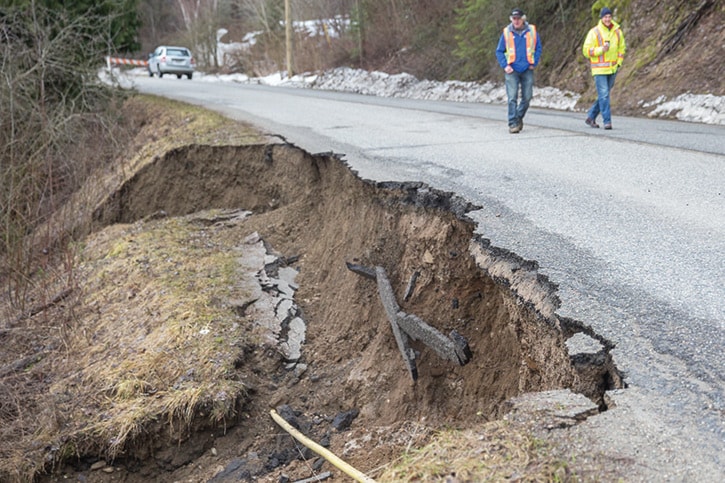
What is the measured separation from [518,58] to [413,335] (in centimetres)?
579

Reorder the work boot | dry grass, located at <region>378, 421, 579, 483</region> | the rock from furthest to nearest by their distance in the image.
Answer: the work boot < the rock < dry grass, located at <region>378, 421, 579, 483</region>

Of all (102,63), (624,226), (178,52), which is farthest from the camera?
(178,52)

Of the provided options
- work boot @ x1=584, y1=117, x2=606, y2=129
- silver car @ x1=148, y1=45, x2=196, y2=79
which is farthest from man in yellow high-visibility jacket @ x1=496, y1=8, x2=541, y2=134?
silver car @ x1=148, y1=45, x2=196, y2=79

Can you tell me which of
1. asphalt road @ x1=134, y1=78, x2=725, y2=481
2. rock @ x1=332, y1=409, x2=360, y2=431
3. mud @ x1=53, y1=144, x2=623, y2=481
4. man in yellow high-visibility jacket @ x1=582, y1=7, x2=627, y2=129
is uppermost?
man in yellow high-visibility jacket @ x1=582, y1=7, x2=627, y2=129

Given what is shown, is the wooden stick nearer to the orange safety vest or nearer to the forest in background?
the forest in background

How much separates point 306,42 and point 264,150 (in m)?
22.3

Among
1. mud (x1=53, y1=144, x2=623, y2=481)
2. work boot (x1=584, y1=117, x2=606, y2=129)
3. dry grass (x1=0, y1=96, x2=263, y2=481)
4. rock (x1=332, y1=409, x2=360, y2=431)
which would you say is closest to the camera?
mud (x1=53, y1=144, x2=623, y2=481)

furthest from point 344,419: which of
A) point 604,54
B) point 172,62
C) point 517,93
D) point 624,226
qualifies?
point 172,62

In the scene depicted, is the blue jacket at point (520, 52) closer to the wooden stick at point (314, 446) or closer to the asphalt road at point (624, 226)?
the asphalt road at point (624, 226)

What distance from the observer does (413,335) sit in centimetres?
432

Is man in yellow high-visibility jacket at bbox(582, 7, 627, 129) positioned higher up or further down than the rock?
higher up

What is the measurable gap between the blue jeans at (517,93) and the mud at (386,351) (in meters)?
3.13

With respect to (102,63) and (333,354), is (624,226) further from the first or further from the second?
(102,63)

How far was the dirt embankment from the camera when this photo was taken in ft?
11.8
